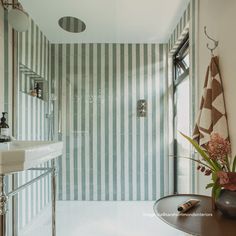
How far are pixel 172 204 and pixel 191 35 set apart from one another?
5.43 feet

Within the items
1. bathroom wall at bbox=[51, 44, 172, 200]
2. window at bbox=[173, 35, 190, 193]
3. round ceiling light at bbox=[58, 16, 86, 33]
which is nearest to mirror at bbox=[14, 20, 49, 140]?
round ceiling light at bbox=[58, 16, 86, 33]

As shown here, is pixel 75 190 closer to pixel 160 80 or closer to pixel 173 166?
pixel 173 166

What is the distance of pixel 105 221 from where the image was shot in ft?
8.48

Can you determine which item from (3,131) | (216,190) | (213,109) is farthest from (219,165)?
(3,131)

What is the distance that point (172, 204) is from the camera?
122cm

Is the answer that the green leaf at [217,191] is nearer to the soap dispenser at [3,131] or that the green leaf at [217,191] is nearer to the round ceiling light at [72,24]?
the soap dispenser at [3,131]

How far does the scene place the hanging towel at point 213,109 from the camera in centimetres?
154

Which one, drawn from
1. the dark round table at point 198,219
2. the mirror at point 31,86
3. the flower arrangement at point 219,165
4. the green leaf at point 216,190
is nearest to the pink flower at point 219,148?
the flower arrangement at point 219,165

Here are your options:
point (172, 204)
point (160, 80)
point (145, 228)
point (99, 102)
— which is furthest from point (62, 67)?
point (172, 204)

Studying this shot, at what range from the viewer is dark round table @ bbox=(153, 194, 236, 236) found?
3.06ft

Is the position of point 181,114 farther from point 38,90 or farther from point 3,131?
point 3,131

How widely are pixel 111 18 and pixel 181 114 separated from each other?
1.43 metres

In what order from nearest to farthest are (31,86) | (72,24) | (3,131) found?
(3,131)
(31,86)
(72,24)

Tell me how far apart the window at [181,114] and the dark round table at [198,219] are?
143 cm
